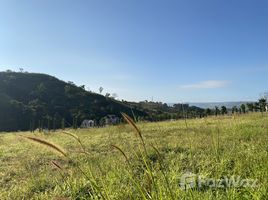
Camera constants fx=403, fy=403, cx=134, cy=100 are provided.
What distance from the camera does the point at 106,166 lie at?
7570mm

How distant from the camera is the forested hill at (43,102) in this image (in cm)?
7800

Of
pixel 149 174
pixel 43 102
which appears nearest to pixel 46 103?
pixel 43 102

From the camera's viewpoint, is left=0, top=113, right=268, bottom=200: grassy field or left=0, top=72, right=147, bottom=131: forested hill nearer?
left=0, top=113, right=268, bottom=200: grassy field

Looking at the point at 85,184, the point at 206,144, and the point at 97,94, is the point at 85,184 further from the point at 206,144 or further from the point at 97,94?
the point at 97,94

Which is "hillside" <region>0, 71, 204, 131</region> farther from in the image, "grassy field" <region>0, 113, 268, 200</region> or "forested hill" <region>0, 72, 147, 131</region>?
"grassy field" <region>0, 113, 268, 200</region>

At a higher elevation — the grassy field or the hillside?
the hillside

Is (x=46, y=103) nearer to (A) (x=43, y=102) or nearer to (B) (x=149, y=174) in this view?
(A) (x=43, y=102)

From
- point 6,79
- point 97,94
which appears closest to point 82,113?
point 97,94

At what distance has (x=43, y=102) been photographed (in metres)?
89.4

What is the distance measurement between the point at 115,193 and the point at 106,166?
2.38 m

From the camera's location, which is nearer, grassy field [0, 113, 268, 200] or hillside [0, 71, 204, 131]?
grassy field [0, 113, 268, 200]

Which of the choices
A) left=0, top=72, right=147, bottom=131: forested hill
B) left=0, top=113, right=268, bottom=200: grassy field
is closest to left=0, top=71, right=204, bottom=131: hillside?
left=0, top=72, right=147, bottom=131: forested hill

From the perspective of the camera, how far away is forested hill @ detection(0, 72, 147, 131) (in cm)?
7800

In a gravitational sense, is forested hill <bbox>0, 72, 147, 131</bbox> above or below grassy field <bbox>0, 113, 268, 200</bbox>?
above
